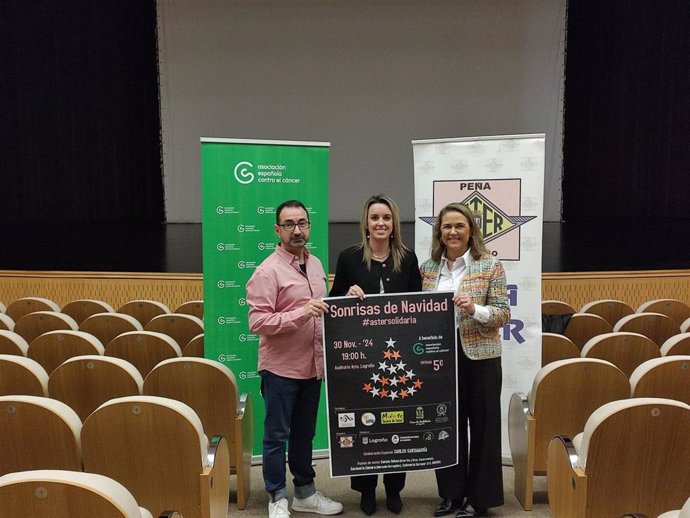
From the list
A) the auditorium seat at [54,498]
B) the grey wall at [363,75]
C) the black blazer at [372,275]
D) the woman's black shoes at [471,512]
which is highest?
the grey wall at [363,75]

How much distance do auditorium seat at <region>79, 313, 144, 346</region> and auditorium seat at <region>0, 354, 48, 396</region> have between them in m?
1.38

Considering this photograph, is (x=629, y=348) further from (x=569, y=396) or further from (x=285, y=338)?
(x=285, y=338)

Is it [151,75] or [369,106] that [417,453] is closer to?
[369,106]

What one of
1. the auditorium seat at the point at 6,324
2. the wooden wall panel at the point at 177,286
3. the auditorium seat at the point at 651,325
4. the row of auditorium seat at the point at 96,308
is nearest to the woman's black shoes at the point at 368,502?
the auditorium seat at the point at 651,325

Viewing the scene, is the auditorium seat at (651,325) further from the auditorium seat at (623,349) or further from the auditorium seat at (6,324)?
the auditorium seat at (6,324)

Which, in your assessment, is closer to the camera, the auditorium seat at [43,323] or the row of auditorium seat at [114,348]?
the row of auditorium seat at [114,348]

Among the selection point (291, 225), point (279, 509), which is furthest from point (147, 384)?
point (291, 225)

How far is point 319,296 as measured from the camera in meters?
2.92

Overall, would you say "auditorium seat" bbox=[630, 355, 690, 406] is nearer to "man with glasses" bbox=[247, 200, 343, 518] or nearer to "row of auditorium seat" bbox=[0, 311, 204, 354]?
"man with glasses" bbox=[247, 200, 343, 518]

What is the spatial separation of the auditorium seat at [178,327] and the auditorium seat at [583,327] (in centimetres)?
249

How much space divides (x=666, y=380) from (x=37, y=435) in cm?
239

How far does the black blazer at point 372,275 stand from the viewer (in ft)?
9.43

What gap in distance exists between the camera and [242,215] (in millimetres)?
3572

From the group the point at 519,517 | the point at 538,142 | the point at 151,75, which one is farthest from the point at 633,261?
the point at 151,75
